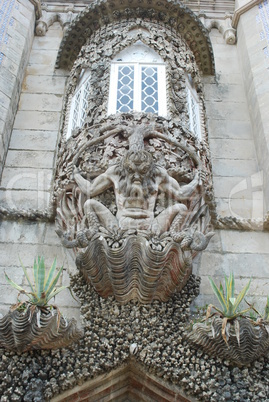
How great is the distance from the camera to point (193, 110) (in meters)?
9.53

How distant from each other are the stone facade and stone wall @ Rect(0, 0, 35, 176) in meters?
0.02

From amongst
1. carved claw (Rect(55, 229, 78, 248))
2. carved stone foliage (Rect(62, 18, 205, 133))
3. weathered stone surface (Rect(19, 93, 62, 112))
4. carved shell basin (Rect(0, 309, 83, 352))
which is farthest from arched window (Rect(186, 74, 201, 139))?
carved shell basin (Rect(0, 309, 83, 352))

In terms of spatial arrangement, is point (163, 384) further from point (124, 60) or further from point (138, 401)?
point (124, 60)

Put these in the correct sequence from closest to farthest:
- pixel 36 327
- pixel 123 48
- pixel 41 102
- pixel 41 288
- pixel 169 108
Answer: pixel 36 327
pixel 41 288
pixel 169 108
pixel 123 48
pixel 41 102

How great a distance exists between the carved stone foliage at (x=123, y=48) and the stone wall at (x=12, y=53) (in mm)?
1024

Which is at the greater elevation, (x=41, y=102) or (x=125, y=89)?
(x=41, y=102)

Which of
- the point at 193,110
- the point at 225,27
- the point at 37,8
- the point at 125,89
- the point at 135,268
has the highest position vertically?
the point at 37,8

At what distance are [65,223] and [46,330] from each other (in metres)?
2.09

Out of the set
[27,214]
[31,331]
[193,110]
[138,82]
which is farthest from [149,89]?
[31,331]

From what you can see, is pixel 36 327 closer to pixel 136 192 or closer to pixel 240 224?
pixel 136 192

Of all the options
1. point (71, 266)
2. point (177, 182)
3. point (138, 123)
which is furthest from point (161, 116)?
point (71, 266)

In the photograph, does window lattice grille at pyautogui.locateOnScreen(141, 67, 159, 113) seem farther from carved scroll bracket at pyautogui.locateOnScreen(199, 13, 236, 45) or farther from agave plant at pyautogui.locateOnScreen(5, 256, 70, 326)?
agave plant at pyautogui.locateOnScreen(5, 256, 70, 326)

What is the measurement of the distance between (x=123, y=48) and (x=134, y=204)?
13.5 feet

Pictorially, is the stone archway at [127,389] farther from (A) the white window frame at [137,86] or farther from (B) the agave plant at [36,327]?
(A) the white window frame at [137,86]
